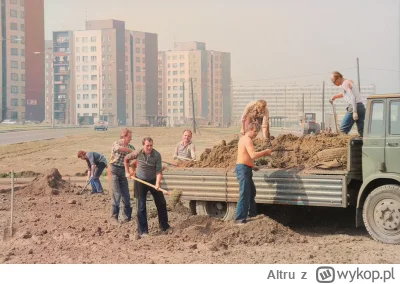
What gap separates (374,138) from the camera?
9617 mm

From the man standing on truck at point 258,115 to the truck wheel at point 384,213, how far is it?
7.77 ft

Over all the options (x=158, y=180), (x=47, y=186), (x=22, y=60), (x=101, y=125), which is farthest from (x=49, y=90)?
(x=158, y=180)

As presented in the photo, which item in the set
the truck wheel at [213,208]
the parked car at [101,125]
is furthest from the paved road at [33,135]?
the truck wheel at [213,208]

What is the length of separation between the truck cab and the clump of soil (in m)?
8.60

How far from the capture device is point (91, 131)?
4706 cm

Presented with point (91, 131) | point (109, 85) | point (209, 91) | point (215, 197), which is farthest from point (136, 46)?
point (215, 197)

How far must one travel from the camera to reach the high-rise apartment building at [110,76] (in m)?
38.0

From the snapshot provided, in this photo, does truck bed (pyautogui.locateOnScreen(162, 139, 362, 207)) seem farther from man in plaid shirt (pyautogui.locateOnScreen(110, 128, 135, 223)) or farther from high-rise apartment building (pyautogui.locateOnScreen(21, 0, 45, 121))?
high-rise apartment building (pyautogui.locateOnScreen(21, 0, 45, 121))

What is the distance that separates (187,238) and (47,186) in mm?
7407

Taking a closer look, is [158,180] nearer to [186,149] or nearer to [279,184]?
[279,184]

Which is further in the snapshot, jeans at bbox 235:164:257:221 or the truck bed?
jeans at bbox 235:164:257:221

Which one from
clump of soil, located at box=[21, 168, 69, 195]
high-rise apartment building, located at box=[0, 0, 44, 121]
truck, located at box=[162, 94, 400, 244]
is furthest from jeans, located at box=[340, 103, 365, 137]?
high-rise apartment building, located at box=[0, 0, 44, 121]

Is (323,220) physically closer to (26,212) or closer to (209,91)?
(26,212)

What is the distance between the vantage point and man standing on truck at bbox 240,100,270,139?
1134cm
